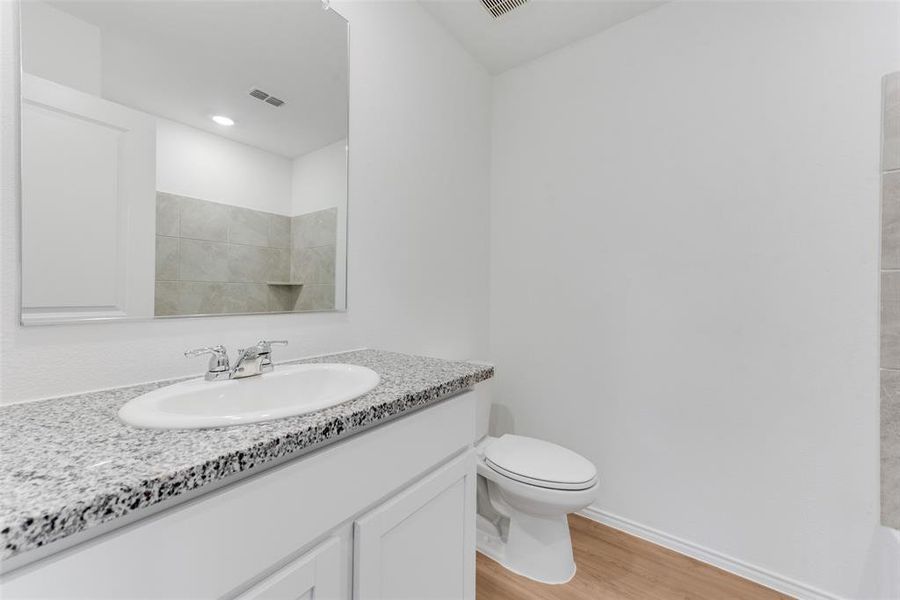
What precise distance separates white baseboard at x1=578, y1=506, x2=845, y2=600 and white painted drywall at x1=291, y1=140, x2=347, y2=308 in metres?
1.62

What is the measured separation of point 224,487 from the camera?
1.79 ft

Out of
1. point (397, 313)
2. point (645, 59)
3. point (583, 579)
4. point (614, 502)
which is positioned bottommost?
point (583, 579)

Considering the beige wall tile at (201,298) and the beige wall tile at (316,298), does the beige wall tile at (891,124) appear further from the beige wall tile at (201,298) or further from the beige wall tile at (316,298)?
the beige wall tile at (201,298)

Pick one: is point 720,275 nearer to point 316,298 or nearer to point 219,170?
point 316,298

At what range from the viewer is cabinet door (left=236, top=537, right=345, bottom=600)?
1.87ft

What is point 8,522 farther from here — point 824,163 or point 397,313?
point 824,163

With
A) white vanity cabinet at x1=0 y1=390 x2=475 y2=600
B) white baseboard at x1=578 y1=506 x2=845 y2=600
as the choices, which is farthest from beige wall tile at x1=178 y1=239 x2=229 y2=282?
white baseboard at x1=578 y1=506 x2=845 y2=600

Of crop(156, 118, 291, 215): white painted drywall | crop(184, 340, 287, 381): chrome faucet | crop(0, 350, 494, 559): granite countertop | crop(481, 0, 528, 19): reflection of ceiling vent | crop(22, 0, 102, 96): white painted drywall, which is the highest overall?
crop(481, 0, 528, 19): reflection of ceiling vent

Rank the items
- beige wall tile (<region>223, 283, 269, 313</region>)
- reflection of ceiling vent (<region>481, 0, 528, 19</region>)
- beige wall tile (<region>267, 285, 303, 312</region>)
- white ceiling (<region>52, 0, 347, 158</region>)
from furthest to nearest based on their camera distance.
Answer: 1. reflection of ceiling vent (<region>481, 0, 528, 19</region>)
2. beige wall tile (<region>267, 285, 303, 312</region>)
3. beige wall tile (<region>223, 283, 269, 313</region>)
4. white ceiling (<region>52, 0, 347, 158</region>)

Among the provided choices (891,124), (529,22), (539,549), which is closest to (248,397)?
(539,549)

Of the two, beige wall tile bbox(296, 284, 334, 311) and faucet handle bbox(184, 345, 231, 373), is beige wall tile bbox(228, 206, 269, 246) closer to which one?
beige wall tile bbox(296, 284, 334, 311)

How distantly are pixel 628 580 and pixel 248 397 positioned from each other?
5.13 feet

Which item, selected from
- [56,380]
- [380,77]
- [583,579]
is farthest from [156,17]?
[583,579]

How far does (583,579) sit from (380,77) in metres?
2.14
